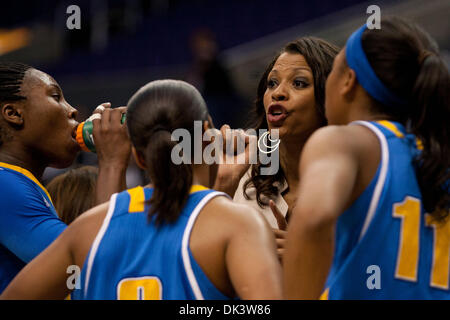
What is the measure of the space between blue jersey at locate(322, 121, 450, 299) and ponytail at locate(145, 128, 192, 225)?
50 cm

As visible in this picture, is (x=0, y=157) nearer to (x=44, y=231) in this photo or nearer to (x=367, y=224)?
(x=44, y=231)

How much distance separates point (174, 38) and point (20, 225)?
741cm

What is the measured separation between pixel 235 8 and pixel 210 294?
7.71m

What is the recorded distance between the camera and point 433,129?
6.61ft

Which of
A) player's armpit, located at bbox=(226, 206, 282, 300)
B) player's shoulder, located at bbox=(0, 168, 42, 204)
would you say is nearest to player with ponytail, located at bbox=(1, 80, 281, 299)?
player's armpit, located at bbox=(226, 206, 282, 300)

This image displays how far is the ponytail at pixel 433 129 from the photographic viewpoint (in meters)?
1.94

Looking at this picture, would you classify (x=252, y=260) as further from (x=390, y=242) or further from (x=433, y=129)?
(x=433, y=129)

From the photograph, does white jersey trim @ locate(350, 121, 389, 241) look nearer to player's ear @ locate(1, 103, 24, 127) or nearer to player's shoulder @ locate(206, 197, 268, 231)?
player's shoulder @ locate(206, 197, 268, 231)

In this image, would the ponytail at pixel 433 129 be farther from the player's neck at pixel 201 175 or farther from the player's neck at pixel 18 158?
the player's neck at pixel 18 158

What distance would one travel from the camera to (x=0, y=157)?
280 cm

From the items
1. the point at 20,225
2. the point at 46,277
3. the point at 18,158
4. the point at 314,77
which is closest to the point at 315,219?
the point at 46,277

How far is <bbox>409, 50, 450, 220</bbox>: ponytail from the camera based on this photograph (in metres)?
1.94

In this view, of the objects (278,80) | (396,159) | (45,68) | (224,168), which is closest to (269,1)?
(45,68)

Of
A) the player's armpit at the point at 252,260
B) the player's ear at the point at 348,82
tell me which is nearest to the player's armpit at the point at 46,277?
the player's armpit at the point at 252,260
